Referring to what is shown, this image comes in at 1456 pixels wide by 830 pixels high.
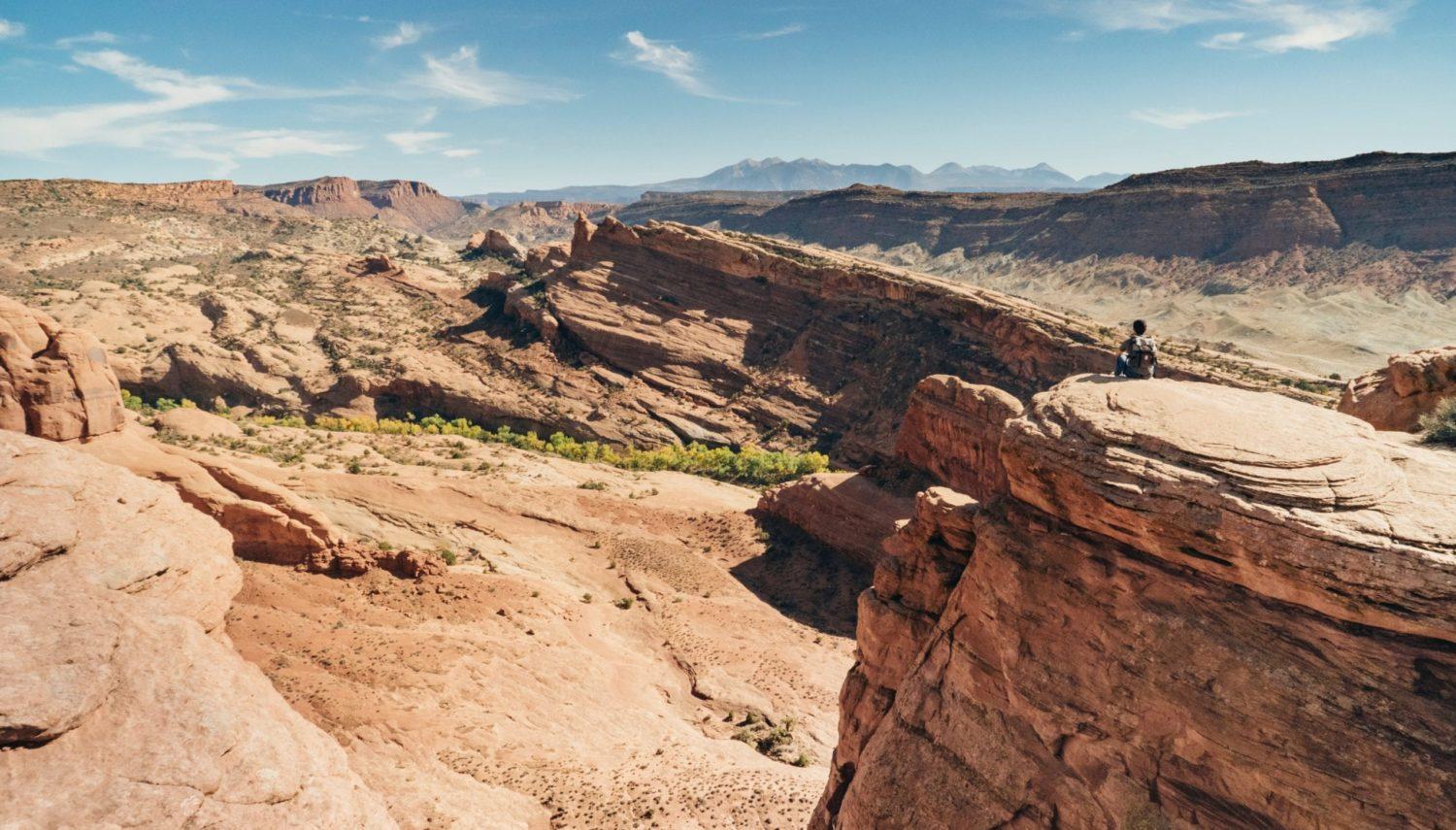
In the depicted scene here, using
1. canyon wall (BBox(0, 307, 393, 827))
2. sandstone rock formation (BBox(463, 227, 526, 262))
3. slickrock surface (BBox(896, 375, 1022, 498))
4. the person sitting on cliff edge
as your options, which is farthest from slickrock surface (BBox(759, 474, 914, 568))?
sandstone rock formation (BBox(463, 227, 526, 262))

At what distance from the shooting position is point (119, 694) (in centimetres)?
1264

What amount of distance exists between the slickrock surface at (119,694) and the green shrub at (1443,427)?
75.5 ft

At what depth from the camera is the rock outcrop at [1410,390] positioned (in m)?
17.7

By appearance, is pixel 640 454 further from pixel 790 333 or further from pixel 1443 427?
pixel 1443 427

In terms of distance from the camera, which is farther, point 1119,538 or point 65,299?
point 65,299

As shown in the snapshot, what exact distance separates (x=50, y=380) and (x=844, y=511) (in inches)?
1379

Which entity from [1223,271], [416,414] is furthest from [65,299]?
[1223,271]

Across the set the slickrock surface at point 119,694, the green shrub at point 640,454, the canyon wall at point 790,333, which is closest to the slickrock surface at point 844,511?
the green shrub at point 640,454

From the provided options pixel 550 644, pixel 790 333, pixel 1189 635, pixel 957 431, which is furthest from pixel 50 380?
pixel 790 333

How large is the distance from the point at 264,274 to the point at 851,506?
297 feet

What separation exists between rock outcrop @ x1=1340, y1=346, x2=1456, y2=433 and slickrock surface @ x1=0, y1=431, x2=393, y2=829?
1082 inches

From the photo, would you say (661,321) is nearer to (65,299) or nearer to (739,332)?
(739,332)

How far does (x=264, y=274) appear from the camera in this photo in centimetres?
9231

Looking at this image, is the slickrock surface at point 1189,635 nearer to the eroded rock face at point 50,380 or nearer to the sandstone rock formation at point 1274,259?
the eroded rock face at point 50,380
